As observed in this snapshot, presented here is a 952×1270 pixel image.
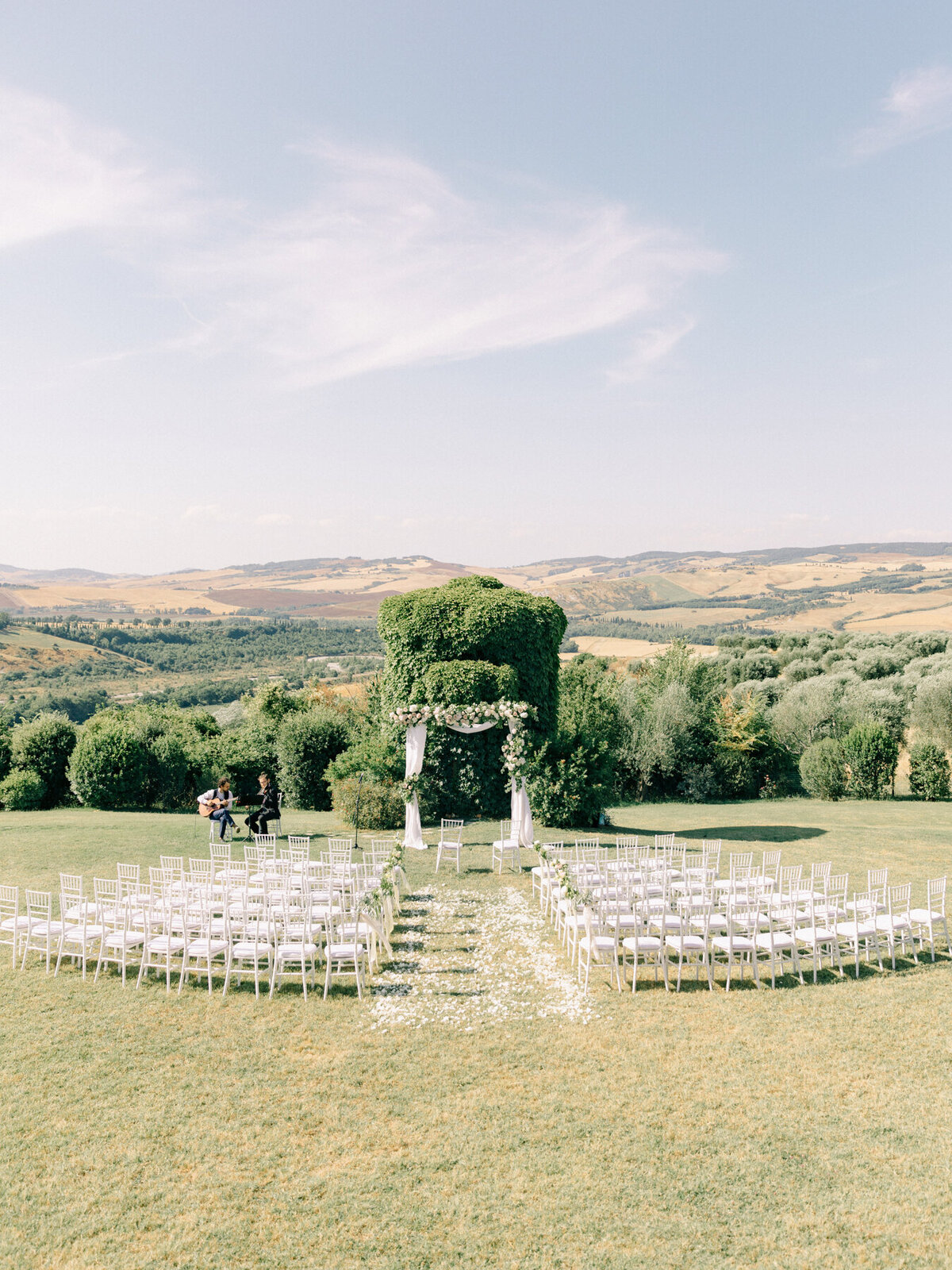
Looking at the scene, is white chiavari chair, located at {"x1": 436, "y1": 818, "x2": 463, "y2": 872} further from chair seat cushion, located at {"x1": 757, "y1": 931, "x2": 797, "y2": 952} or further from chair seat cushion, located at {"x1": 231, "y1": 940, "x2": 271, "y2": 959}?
chair seat cushion, located at {"x1": 757, "y1": 931, "x2": 797, "y2": 952}

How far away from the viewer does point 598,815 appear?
22.7 metres

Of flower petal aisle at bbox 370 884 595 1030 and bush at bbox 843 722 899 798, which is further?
bush at bbox 843 722 899 798

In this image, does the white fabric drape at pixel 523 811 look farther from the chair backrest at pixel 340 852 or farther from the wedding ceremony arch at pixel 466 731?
the chair backrest at pixel 340 852

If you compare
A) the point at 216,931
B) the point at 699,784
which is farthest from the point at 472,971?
the point at 699,784

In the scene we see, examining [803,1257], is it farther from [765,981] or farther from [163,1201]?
[765,981]

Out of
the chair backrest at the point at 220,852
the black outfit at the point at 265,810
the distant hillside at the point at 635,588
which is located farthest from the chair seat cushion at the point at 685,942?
the distant hillside at the point at 635,588

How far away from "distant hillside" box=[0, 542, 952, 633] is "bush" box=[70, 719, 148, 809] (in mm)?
76570

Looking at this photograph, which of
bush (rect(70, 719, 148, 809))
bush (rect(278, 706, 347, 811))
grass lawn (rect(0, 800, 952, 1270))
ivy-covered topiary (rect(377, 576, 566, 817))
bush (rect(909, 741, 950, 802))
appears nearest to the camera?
grass lawn (rect(0, 800, 952, 1270))

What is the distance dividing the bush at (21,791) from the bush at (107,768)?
111 cm

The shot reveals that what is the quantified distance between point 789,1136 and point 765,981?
403 centimetres

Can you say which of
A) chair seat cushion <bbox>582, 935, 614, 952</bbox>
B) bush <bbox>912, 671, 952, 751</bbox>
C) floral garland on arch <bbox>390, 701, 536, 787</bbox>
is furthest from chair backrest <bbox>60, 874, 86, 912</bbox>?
bush <bbox>912, 671, 952, 751</bbox>

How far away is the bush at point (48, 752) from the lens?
27.0 meters

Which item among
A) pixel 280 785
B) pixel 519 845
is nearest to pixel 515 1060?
pixel 519 845

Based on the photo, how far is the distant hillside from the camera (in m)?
114
